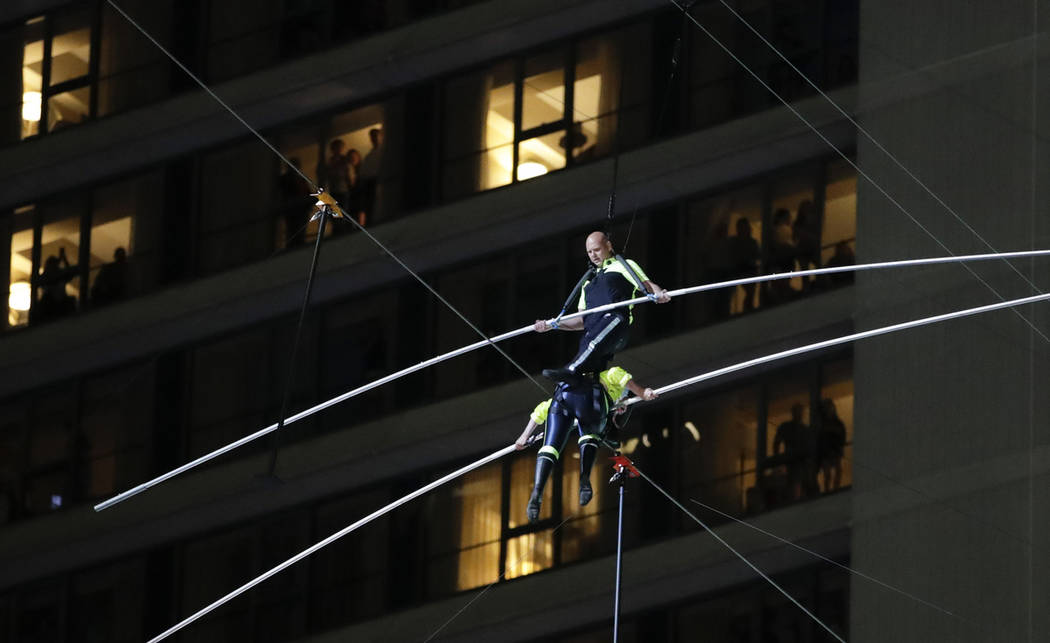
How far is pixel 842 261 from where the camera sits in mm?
31141

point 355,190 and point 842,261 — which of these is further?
point 355,190

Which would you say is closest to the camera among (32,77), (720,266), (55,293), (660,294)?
(660,294)

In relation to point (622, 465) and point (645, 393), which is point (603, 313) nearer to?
point (645, 393)

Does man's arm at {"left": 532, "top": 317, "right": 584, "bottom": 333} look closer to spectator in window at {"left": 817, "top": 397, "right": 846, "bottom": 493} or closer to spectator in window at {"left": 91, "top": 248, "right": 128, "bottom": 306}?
spectator in window at {"left": 817, "top": 397, "right": 846, "bottom": 493}

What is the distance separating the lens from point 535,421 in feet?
74.1

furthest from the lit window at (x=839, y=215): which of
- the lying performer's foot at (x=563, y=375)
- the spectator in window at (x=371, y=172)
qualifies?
the lying performer's foot at (x=563, y=375)

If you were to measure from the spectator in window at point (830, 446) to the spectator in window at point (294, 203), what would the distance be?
7.07 m

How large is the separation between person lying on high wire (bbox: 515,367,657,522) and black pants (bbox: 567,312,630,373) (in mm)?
121

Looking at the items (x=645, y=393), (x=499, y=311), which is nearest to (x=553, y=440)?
(x=645, y=393)

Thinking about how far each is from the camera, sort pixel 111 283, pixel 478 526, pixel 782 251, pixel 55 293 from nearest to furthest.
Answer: pixel 782 251 < pixel 478 526 < pixel 111 283 < pixel 55 293

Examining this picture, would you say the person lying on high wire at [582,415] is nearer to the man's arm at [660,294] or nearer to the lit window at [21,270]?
the man's arm at [660,294]

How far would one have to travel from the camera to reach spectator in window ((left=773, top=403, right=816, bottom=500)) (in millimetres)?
30609

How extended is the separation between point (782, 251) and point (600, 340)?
10.0 metres

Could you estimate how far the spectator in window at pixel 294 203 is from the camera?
33.8 metres
